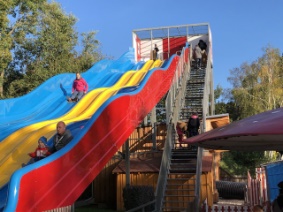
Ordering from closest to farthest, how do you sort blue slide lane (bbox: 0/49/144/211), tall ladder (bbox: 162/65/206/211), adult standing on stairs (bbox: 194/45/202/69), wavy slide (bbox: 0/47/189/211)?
wavy slide (bbox: 0/47/189/211), blue slide lane (bbox: 0/49/144/211), tall ladder (bbox: 162/65/206/211), adult standing on stairs (bbox: 194/45/202/69)

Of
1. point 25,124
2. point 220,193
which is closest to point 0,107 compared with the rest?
point 25,124

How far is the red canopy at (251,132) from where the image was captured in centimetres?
379

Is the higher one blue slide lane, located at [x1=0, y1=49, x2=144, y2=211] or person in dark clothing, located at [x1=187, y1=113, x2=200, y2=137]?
blue slide lane, located at [x1=0, y1=49, x2=144, y2=211]

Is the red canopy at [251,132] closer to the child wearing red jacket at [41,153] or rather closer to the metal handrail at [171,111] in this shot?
the child wearing red jacket at [41,153]

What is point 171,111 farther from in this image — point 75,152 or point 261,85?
point 261,85

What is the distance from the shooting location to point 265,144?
238 inches

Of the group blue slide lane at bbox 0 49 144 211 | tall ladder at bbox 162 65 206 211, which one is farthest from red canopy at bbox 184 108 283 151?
tall ladder at bbox 162 65 206 211

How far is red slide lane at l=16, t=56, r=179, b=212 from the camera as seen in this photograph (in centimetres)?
637

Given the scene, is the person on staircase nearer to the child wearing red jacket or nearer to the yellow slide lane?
the yellow slide lane

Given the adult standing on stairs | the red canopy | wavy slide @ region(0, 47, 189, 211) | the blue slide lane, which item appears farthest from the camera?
the adult standing on stairs

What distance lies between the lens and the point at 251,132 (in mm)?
3828

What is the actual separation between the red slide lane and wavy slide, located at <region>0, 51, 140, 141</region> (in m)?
3.21

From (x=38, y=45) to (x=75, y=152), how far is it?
21.3 metres

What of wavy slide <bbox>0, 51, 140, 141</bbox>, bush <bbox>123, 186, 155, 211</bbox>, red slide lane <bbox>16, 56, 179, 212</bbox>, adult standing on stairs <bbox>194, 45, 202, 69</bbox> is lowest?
bush <bbox>123, 186, 155, 211</bbox>
